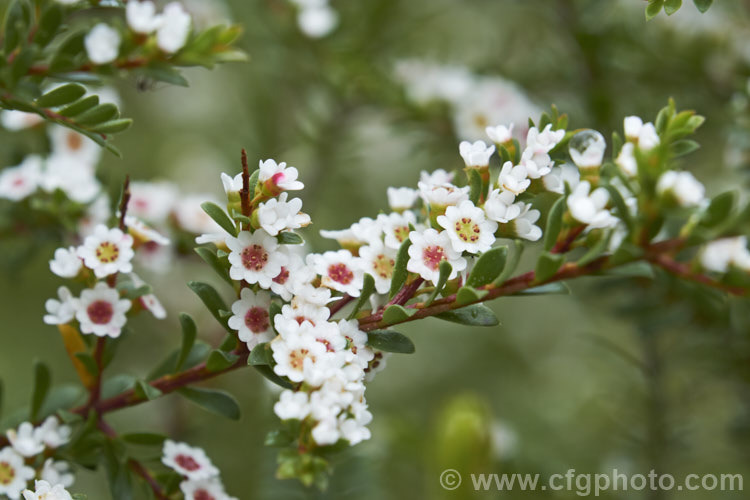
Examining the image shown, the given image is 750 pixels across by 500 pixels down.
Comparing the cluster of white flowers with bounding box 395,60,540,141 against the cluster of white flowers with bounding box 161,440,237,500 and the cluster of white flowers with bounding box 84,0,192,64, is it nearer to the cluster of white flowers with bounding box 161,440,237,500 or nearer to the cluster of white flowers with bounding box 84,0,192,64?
the cluster of white flowers with bounding box 84,0,192,64

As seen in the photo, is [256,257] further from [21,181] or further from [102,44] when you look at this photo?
[21,181]

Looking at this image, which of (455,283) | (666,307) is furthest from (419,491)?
(455,283)

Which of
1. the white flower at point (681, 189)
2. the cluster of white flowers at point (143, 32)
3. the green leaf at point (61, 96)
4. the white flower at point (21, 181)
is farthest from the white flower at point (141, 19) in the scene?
the white flower at point (681, 189)

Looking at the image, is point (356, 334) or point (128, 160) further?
point (128, 160)

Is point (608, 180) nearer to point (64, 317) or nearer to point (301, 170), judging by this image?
point (64, 317)

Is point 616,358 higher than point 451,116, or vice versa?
point 451,116

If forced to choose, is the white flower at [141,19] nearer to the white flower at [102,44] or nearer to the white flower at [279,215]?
the white flower at [102,44]

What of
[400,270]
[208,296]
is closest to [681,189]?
[400,270]
